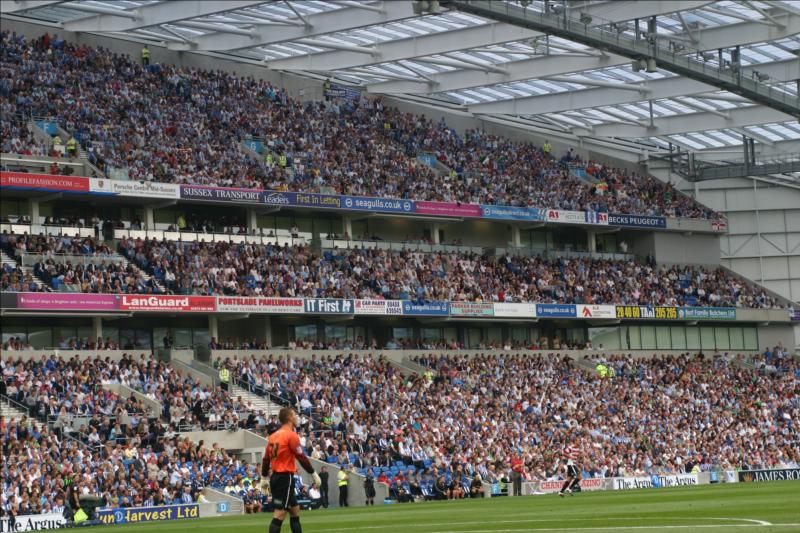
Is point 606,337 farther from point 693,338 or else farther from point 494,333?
point 494,333

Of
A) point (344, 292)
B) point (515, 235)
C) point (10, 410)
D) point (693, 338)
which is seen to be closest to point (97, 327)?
point (10, 410)

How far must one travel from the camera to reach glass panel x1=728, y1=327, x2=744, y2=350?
247ft

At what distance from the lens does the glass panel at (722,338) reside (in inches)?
2940

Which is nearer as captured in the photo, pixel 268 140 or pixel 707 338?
pixel 268 140

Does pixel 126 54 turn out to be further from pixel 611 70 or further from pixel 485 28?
pixel 611 70

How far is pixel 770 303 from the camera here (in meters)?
75.9

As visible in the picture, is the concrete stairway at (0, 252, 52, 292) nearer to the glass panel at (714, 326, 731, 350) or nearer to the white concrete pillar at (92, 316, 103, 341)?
the white concrete pillar at (92, 316, 103, 341)

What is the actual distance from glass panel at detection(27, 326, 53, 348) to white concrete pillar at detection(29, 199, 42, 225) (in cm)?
472

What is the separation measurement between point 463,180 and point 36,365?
29.9 metres

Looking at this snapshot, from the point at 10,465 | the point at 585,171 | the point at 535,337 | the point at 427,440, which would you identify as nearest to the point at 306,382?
the point at 427,440

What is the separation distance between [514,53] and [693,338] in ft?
77.3

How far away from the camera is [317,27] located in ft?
181

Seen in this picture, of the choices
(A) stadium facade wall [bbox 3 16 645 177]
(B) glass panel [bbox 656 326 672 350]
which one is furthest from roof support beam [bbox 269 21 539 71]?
(B) glass panel [bbox 656 326 672 350]

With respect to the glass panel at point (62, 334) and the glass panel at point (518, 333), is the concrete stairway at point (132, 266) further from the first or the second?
the glass panel at point (518, 333)
